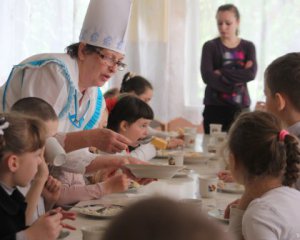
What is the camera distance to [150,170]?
87.4 inches

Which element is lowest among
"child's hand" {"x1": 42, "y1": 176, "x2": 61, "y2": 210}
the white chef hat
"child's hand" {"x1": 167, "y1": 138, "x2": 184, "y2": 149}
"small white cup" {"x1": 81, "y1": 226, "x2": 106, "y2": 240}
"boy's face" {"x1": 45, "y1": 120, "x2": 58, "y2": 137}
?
"child's hand" {"x1": 167, "y1": 138, "x2": 184, "y2": 149}

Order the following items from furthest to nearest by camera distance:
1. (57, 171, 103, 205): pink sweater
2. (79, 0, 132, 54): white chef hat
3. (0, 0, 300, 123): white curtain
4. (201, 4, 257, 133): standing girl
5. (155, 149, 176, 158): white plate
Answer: (0, 0, 300, 123): white curtain
(201, 4, 257, 133): standing girl
(155, 149, 176, 158): white plate
(79, 0, 132, 54): white chef hat
(57, 171, 103, 205): pink sweater

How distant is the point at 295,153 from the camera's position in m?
1.60

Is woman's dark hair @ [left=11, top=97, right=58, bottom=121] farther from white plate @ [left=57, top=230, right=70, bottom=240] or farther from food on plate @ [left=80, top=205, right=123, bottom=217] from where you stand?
white plate @ [left=57, top=230, right=70, bottom=240]

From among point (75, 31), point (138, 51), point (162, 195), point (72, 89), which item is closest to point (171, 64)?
point (138, 51)

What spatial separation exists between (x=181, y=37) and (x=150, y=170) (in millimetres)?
3521

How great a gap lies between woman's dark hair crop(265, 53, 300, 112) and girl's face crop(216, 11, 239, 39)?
2.52 meters

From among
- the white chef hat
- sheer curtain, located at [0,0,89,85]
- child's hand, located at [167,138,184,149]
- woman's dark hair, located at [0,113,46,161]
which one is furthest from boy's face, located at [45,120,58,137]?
sheer curtain, located at [0,0,89,85]

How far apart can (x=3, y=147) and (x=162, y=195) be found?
3.25ft

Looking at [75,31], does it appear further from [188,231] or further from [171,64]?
[188,231]

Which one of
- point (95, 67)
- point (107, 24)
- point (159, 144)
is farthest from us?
point (159, 144)

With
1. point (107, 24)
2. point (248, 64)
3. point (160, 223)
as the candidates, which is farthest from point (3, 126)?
point (248, 64)

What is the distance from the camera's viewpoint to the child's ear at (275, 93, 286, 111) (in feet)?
6.82

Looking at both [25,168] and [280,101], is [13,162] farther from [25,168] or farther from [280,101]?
[280,101]
